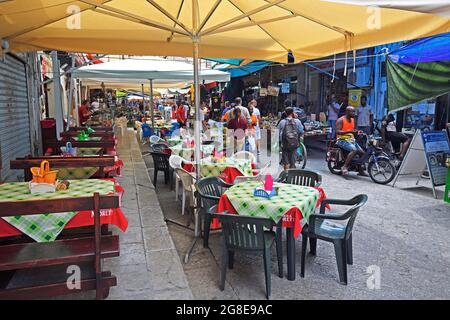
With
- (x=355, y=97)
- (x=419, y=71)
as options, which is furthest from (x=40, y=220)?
(x=355, y=97)

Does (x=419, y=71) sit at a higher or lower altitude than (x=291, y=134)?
higher

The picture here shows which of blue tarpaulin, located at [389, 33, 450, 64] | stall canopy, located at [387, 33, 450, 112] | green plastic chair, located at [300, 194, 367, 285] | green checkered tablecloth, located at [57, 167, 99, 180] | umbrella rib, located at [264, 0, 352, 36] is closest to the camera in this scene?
green plastic chair, located at [300, 194, 367, 285]

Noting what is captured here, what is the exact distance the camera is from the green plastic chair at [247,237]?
3379 millimetres

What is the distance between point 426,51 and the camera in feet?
26.5

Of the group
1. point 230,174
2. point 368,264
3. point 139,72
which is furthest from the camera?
point 139,72

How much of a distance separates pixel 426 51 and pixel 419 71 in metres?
0.60

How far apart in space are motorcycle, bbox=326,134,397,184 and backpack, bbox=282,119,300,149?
1.41m

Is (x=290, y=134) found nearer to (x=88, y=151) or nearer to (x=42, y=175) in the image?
(x=88, y=151)

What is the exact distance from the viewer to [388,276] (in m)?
3.94

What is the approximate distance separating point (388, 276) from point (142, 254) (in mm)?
2654

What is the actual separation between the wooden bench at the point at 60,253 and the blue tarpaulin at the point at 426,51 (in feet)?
24.9

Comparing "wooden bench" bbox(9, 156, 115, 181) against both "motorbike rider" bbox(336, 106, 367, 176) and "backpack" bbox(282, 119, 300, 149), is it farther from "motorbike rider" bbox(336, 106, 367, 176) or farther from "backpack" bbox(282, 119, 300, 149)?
"motorbike rider" bbox(336, 106, 367, 176)

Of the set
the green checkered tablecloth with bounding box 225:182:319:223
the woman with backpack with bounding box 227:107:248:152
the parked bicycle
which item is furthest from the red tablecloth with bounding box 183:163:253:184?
the woman with backpack with bounding box 227:107:248:152

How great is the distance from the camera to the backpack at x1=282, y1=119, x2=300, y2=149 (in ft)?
27.4
